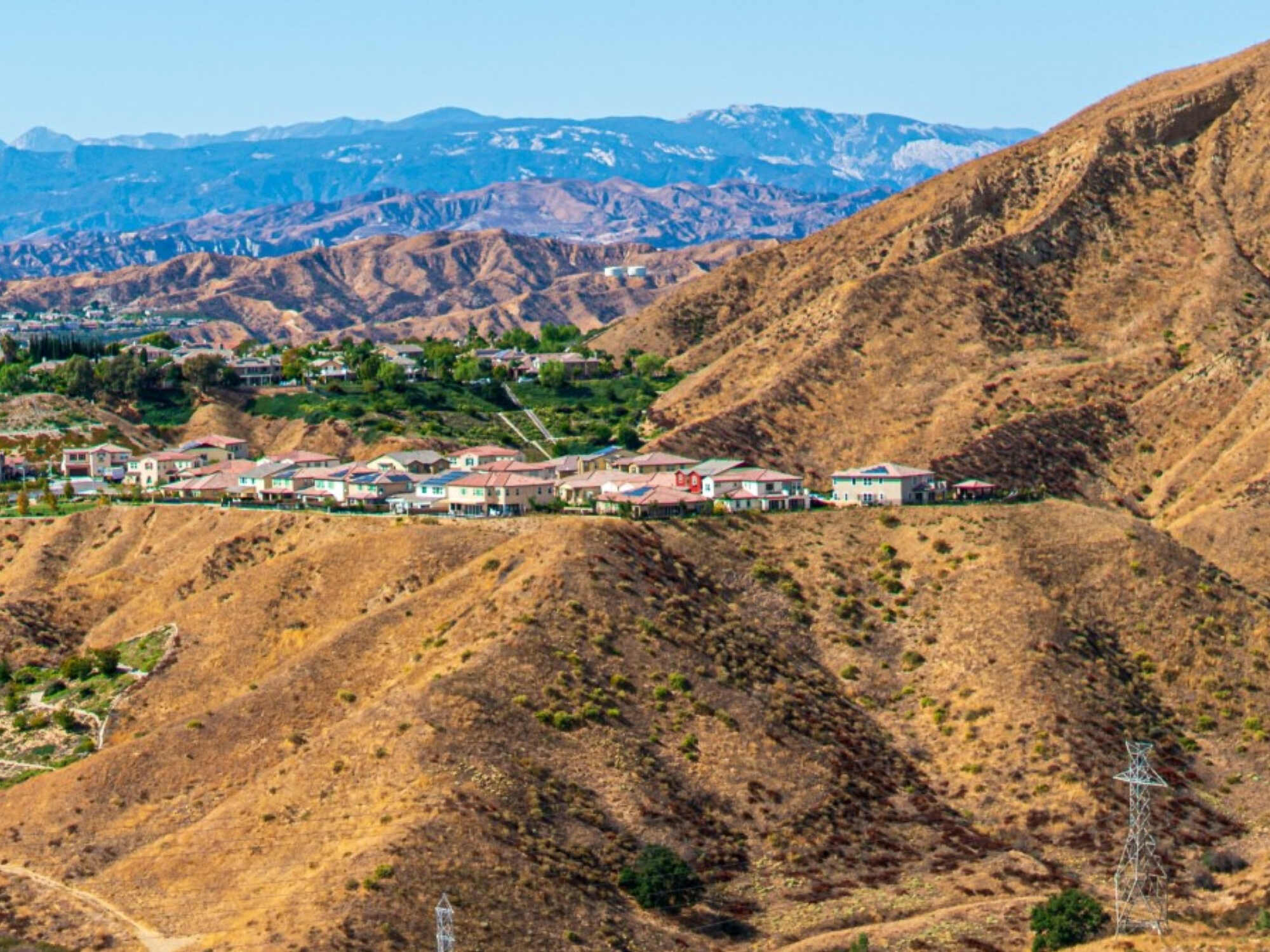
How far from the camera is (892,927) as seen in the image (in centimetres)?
8581

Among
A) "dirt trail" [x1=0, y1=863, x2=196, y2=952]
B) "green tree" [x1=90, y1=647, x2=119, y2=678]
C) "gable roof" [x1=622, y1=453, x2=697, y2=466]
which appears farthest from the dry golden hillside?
"gable roof" [x1=622, y1=453, x2=697, y2=466]

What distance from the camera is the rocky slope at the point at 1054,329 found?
148875 mm

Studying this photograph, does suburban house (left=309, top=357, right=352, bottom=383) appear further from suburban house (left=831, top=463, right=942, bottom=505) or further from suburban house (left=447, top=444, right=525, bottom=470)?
suburban house (left=831, top=463, right=942, bottom=505)

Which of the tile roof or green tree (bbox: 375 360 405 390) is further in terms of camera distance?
green tree (bbox: 375 360 405 390)

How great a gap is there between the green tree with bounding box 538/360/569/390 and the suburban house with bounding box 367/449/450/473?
39.6m

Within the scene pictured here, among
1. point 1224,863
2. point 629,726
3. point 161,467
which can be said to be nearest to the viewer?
point 1224,863

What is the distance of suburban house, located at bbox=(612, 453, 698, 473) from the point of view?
138375 millimetres

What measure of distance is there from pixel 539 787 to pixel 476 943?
12.6 metres

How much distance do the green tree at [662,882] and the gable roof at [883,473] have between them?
1834 inches

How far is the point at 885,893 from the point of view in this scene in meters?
90.1

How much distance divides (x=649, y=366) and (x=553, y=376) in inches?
363

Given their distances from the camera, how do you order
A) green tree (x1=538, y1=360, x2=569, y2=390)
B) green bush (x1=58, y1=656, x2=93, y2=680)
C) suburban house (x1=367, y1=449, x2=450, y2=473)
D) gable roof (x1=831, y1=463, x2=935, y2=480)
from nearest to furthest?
1. green bush (x1=58, y1=656, x2=93, y2=680)
2. gable roof (x1=831, y1=463, x2=935, y2=480)
3. suburban house (x1=367, y1=449, x2=450, y2=473)
4. green tree (x1=538, y1=360, x2=569, y2=390)

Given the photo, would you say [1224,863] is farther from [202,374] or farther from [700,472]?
[202,374]

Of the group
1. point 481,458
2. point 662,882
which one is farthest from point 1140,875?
point 481,458
